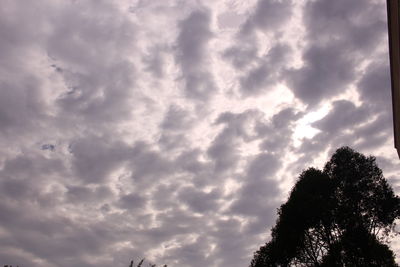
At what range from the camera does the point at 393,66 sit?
1614 cm

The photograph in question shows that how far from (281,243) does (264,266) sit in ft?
16.3

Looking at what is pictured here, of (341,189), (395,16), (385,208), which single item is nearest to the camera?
(395,16)

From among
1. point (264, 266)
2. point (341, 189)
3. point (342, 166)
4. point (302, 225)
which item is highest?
point (342, 166)

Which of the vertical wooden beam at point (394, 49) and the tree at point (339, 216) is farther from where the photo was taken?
the tree at point (339, 216)

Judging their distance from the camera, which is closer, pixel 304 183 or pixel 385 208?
pixel 385 208

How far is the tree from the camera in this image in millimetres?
28703

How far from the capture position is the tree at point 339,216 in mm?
28703

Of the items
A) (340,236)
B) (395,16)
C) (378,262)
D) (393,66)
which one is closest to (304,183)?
(340,236)

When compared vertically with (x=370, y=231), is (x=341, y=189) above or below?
above

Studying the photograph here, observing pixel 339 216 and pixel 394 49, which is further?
pixel 339 216

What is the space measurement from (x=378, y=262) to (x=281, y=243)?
884 centimetres

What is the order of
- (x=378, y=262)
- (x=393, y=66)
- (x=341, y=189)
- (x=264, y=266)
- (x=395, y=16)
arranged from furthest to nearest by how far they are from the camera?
(x=264, y=266)
(x=341, y=189)
(x=378, y=262)
(x=393, y=66)
(x=395, y=16)

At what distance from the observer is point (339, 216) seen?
2997 centimetres

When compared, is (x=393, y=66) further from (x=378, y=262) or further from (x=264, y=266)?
(x=264, y=266)
